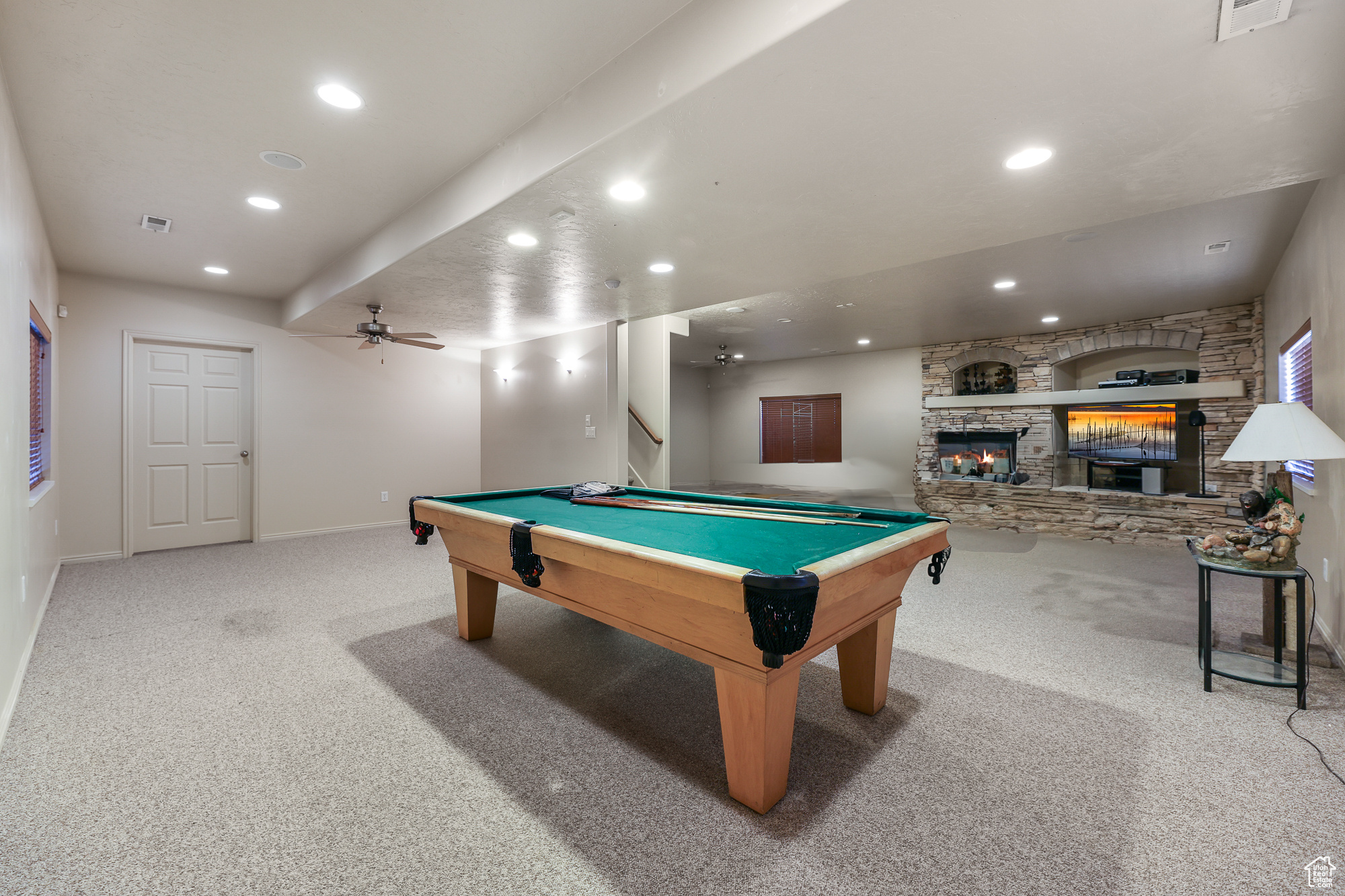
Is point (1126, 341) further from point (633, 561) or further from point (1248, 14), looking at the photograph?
point (633, 561)

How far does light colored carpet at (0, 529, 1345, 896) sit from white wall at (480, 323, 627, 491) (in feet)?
8.53

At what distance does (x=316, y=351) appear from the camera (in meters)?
6.05

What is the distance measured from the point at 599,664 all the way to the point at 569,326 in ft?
12.9

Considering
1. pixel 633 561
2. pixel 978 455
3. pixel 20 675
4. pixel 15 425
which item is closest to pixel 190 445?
pixel 15 425

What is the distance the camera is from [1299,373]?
3602 mm

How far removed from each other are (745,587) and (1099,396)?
21.0ft

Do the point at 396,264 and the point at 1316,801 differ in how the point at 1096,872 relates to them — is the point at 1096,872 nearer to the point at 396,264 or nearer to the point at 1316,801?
the point at 1316,801

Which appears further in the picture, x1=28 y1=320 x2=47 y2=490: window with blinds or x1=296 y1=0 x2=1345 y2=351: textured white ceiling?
x1=28 y1=320 x2=47 y2=490: window with blinds

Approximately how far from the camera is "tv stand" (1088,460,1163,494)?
227 inches

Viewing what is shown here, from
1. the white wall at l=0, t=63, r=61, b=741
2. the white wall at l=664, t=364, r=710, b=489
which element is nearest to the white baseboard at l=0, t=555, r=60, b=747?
the white wall at l=0, t=63, r=61, b=741

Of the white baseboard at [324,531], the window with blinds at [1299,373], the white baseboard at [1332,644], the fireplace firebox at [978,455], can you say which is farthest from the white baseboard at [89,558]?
the fireplace firebox at [978,455]

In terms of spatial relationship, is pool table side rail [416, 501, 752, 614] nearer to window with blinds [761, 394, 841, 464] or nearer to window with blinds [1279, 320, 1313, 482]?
window with blinds [1279, 320, 1313, 482]

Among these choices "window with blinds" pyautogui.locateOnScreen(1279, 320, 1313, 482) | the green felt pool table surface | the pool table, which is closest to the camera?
the pool table

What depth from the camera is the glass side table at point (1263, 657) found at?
7.26ft
